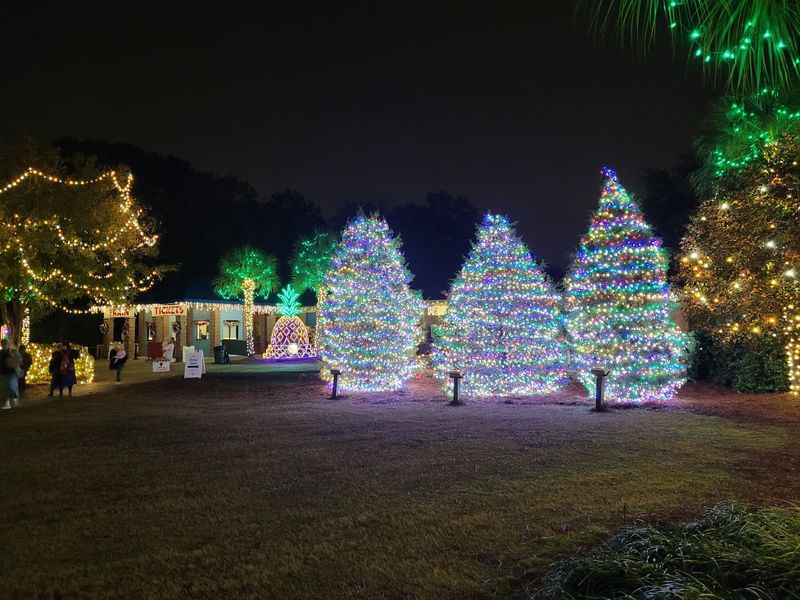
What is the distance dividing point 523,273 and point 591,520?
1068 centimetres

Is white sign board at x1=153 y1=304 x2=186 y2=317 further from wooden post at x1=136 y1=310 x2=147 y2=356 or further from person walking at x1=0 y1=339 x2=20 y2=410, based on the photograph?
person walking at x1=0 y1=339 x2=20 y2=410

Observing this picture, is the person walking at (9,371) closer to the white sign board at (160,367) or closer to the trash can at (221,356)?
the white sign board at (160,367)

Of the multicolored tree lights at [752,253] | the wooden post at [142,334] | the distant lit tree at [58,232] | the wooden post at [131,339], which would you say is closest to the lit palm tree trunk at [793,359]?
the multicolored tree lights at [752,253]

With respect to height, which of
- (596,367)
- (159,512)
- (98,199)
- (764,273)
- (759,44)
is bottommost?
(159,512)

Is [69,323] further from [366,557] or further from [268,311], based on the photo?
[366,557]

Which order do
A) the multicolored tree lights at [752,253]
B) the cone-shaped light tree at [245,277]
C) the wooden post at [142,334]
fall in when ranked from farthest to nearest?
the wooden post at [142,334]
the cone-shaped light tree at [245,277]
the multicolored tree lights at [752,253]

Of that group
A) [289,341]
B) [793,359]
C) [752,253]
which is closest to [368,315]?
[752,253]

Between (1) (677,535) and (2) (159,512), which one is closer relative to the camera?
(1) (677,535)

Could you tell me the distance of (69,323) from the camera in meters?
36.8

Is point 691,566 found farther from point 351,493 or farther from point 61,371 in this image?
point 61,371

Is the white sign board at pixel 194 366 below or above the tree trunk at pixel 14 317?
below

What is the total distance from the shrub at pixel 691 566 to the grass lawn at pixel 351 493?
0.36 m

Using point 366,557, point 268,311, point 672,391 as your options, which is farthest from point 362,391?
Answer: point 268,311

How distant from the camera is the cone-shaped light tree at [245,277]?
33.8 meters
